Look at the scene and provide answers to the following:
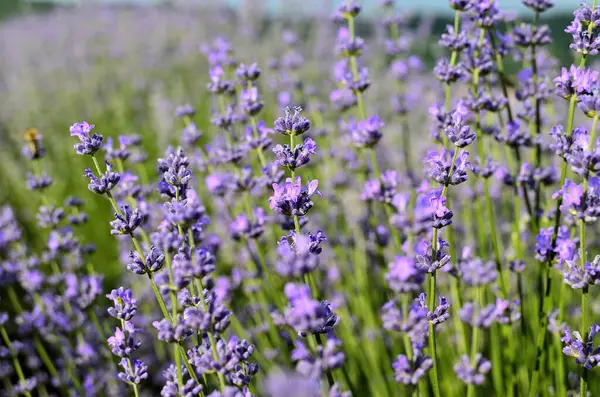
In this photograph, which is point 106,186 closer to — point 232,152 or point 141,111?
point 232,152

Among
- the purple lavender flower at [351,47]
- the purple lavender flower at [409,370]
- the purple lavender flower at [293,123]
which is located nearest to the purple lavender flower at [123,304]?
the purple lavender flower at [293,123]

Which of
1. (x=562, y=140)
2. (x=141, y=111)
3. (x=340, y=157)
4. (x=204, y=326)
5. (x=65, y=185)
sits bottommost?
(x=204, y=326)

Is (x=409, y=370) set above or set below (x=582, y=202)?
below

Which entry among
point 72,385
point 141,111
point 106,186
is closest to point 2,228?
point 72,385

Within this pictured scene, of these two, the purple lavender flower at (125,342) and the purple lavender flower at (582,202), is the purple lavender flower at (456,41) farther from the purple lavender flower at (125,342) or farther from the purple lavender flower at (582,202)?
the purple lavender flower at (125,342)

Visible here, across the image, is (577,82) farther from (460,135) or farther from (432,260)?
(432,260)

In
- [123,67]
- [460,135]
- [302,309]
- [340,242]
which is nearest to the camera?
[302,309]

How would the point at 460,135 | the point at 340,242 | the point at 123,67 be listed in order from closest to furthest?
the point at 460,135 → the point at 340,242 → the point at 123,67

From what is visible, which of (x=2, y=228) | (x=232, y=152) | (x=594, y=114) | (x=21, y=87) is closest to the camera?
(x=594, y=114)

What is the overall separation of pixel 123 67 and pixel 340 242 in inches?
242

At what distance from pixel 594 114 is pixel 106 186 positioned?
4.34ft

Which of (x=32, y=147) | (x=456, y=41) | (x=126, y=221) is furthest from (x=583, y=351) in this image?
(x=32, y=147)

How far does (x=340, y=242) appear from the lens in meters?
2.96

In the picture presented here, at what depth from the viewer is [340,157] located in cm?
352
